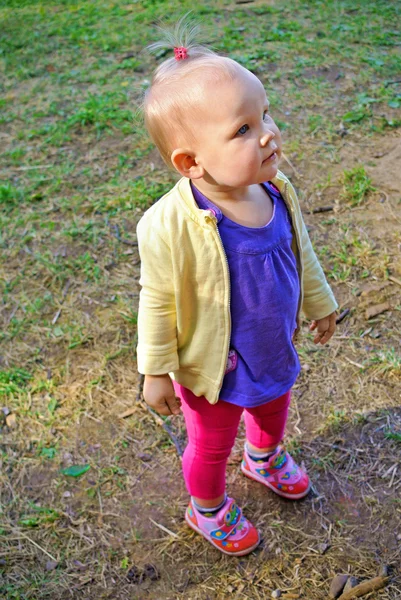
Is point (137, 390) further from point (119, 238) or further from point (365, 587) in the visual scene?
point (365, 587)

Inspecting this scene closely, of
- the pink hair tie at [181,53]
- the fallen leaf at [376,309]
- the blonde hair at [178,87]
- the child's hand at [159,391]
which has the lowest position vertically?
the fallen leaf at [376,309]

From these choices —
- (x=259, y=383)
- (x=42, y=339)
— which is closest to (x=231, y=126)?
(x=259, y=383)

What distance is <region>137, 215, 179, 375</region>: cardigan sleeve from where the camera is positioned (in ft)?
5.15

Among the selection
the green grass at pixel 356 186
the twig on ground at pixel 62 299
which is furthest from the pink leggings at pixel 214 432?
the green grass at pixel 356 186

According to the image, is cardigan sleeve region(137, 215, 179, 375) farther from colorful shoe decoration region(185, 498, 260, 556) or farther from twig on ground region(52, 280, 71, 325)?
twig on ground region(52, 280, 71, 325)

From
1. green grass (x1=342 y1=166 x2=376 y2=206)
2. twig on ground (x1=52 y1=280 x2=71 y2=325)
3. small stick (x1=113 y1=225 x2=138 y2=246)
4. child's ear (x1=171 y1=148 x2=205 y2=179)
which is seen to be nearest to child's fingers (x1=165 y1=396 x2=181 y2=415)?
child's ear (x1=171 y1=148 x2=205 y2=179)

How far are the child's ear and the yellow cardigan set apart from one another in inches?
2.3

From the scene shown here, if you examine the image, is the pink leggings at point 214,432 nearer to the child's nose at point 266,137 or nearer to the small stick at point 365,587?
the small stick at point 365,587

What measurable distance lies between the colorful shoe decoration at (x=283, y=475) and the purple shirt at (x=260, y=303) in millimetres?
575

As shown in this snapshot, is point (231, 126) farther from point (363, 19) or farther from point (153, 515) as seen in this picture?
point (363, 19)

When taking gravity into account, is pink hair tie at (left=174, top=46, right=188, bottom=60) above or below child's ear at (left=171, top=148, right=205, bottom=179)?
above

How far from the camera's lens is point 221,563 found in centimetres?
213

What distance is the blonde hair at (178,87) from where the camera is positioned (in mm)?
1421

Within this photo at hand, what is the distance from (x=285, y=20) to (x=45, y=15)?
260 cm
